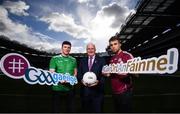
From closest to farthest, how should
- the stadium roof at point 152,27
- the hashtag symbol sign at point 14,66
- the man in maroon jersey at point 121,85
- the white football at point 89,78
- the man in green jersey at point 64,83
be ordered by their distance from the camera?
the man in maroon jersey at point 121,85 → the white football at point 89,78 → the man in green jersey at point 64,83 → the hashtag symbol sign at point 14,66 → the stadium roof at point 152,27

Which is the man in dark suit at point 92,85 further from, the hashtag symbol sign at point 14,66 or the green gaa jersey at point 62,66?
the hashtag symbol sign at point 14,66

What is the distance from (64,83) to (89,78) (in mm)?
468

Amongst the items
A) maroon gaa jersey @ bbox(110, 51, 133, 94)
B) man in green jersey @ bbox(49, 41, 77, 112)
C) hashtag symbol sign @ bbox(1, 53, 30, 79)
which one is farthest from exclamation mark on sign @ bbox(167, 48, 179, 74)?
hashtag symbol sign @ bbox(1, 53, 30, 79)

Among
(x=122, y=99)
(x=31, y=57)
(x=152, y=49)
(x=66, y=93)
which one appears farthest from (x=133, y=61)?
(x=31, y=57)

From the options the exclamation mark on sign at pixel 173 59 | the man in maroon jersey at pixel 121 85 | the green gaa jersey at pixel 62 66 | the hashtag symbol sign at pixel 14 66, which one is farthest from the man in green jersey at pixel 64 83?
the exclamation mark on sign at pixel 173 59

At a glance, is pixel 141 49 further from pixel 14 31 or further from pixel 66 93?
pixel 66 93

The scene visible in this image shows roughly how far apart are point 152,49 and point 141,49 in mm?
2110

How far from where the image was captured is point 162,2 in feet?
47.4

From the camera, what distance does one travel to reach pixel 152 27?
19.9 meters

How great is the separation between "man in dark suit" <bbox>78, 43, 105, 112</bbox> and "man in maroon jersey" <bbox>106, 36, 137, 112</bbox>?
0.23 meters

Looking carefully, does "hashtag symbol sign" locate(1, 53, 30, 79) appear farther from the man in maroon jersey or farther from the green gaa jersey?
the man in maroon jersey

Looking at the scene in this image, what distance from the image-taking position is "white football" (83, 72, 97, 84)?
4.18 m

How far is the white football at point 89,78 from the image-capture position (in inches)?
165

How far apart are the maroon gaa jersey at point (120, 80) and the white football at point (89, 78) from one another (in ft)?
1.02
